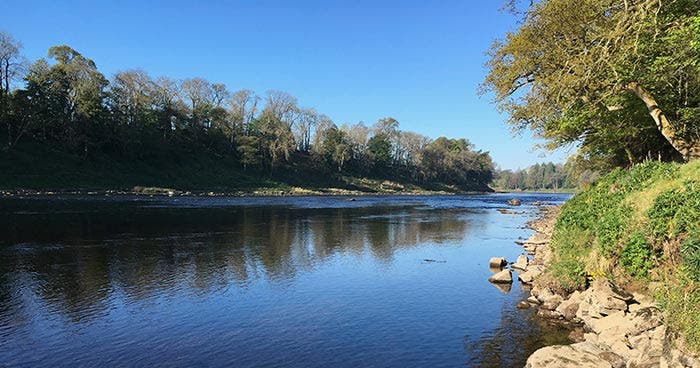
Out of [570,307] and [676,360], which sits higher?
[676,360]

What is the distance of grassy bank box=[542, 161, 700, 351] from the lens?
9.92m

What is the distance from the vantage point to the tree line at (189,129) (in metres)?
73.2

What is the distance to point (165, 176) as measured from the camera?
84.5 m

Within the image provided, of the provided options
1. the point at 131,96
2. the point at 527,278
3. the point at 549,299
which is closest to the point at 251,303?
the point at 549,299

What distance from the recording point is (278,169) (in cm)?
11725

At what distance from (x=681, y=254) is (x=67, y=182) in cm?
7558

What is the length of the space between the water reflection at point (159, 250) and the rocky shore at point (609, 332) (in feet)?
36.1

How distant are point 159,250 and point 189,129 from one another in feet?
302

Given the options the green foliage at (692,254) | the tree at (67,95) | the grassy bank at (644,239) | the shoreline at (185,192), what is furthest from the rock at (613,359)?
the tree at (67,95)

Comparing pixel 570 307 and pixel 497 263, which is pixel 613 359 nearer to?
pixel 570 307

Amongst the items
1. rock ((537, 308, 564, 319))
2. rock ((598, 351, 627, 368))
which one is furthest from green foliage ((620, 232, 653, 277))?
rock ((598, 351, 627, 368))

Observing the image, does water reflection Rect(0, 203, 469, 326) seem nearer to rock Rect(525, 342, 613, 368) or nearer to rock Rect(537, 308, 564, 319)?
rock Rect(537, 308, 564, 319)

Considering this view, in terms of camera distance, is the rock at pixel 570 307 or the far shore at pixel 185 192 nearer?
the rock at pixel 570 307

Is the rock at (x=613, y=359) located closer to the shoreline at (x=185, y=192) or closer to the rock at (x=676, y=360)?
the rock at (x=676, y=360)
